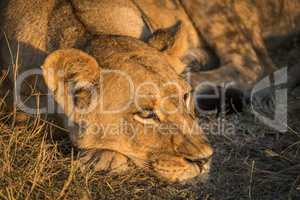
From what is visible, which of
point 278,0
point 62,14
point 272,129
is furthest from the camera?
point 278,0

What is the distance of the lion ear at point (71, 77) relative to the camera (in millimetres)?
3086

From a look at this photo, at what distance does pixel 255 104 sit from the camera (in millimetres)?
4250

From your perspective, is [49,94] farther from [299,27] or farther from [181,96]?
[299,27]

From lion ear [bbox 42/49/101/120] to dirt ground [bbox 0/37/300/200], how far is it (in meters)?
0.23

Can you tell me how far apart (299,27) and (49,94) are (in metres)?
2.17

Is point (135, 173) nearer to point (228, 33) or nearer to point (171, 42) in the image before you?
point (171, 42)

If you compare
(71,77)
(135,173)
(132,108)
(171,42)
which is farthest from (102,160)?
(171,42)

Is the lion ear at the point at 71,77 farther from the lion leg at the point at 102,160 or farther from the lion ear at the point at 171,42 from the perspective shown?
the lion ear at the point at 171,42

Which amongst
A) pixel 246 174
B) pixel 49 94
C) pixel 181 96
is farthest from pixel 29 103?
pixel 246 174

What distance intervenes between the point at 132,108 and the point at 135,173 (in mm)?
365

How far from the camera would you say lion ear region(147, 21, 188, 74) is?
11.5ft

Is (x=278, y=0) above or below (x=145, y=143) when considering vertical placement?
above

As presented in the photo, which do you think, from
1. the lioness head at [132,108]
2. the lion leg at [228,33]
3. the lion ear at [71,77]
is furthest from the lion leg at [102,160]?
the lion leg at [228,33]

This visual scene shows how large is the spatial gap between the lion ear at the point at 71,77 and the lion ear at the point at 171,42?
0.45m
